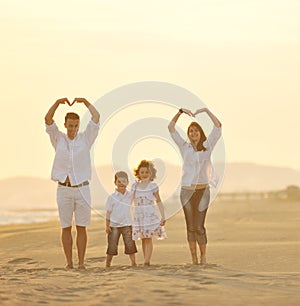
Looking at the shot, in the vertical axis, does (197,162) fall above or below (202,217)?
above

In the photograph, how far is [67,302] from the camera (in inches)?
300

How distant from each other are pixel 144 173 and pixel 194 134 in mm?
822

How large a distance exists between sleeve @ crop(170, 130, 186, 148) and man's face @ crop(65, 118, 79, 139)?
1.27 metres

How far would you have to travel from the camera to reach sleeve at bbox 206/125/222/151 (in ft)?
36.2

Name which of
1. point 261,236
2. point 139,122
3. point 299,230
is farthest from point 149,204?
point 299,230

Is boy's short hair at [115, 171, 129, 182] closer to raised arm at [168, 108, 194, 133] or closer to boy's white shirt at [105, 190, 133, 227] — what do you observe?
boy's white shirt at [105, 190, 133, 227]

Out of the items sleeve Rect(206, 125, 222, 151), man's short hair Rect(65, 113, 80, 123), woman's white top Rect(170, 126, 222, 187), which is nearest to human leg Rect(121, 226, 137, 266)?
woman's white top Rect(170, 126, 222, 187)

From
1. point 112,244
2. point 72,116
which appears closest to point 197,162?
point 112,244

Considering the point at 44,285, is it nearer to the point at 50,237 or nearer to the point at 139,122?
the point at 139,122

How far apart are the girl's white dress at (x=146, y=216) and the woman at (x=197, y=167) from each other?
1.38 ft

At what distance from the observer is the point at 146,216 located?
1131 centimetres

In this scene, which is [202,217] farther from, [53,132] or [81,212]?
[53,132]

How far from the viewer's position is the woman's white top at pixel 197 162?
1097 centimetres

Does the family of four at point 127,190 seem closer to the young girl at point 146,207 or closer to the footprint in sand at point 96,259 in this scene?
the young girl at point 146,207
